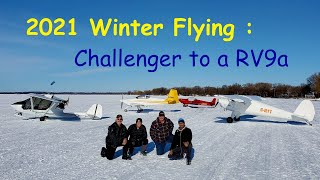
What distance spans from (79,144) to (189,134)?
428 centimetres

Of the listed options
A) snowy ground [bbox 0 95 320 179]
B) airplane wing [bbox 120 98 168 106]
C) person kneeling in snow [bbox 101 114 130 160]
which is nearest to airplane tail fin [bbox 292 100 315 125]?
snowy ground [bbox 0 95 320 179]

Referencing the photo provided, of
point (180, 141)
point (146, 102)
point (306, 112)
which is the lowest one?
point (180, 141)

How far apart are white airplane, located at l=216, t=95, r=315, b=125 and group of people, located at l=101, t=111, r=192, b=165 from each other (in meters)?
10.8

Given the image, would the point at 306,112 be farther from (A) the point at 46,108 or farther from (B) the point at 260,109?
(A) the point at 46,108

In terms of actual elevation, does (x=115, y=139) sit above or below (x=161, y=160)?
above

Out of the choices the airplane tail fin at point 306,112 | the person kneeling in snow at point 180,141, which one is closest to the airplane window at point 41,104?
the person kneeling in snow at point 180,141

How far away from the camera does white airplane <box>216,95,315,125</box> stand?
17.9m

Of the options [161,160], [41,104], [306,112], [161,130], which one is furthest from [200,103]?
[161,160]

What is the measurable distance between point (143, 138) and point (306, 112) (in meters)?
12.8

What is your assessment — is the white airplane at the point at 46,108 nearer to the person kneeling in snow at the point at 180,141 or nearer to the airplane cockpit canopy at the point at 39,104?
the airplane cockpit canopy at the point at 39,104

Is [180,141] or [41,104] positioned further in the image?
[41,104]

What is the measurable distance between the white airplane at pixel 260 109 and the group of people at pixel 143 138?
10841 mm

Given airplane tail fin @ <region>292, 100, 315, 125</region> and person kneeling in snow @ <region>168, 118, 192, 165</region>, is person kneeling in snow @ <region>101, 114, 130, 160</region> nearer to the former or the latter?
person kneeling in snow @ <region>168, 118, 192, 165</region>

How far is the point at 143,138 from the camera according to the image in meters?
8.80
